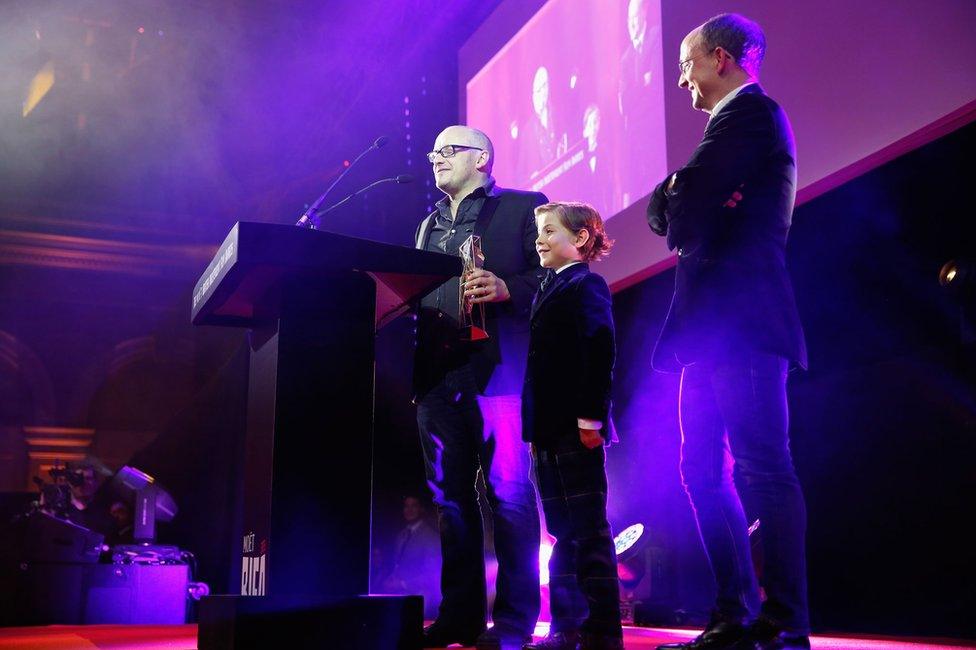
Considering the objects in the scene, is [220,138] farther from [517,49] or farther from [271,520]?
[271,520]

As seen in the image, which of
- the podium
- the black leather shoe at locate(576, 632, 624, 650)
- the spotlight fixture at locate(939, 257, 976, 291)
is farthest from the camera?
the spotlight fixture at locate(939, 257, 976, 291)

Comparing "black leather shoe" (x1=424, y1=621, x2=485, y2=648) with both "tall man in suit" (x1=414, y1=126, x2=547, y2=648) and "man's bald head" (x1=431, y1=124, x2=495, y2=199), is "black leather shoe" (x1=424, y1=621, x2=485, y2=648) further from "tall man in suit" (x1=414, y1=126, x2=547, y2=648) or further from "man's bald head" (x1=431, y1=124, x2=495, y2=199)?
"man's bald head" (x1=431, y1=124, x2=495, y2=199)

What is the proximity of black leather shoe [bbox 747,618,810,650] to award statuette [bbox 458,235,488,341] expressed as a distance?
1009 millimetres

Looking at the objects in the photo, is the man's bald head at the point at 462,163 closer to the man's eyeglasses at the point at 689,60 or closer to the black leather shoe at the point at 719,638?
the man's eyeglasses at the point at 689,60

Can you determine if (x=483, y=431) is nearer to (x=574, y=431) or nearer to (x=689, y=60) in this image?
(x=574, y=431)

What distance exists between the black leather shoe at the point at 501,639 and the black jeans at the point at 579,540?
108mm

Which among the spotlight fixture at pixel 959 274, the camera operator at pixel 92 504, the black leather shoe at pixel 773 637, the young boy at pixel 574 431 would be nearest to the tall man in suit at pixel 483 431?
the young boy at pixel 574 431

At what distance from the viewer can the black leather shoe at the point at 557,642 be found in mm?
2008

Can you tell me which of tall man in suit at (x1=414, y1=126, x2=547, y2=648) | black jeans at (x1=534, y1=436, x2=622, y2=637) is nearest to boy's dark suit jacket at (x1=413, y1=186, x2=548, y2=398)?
tall man in suit at (x1=414, y1=126, x2=547, y2=648)

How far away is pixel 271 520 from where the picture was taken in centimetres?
164

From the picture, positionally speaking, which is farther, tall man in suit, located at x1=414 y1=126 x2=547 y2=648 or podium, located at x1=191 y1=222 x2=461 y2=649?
tall man in suit, located at x1=414 y1=126 x2=547 y2=648

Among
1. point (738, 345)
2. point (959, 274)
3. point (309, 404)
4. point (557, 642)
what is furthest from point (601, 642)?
point (959, 274)

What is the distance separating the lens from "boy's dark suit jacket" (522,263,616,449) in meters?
2.13

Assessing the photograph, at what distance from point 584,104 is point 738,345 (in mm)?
2527
